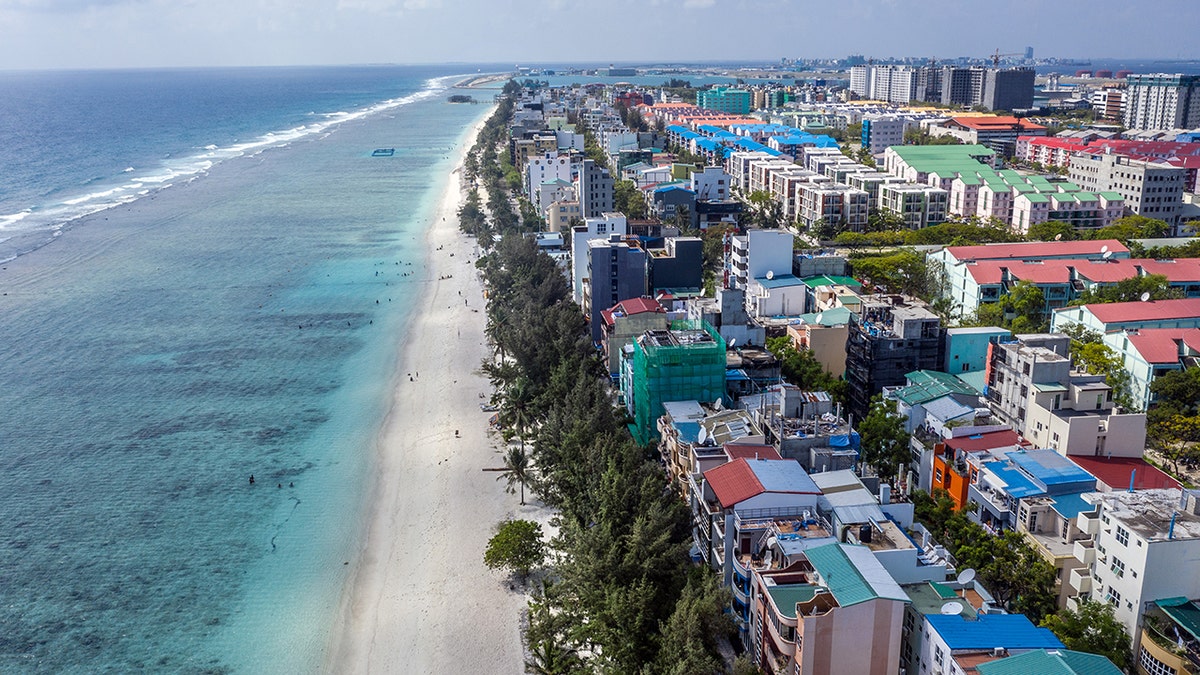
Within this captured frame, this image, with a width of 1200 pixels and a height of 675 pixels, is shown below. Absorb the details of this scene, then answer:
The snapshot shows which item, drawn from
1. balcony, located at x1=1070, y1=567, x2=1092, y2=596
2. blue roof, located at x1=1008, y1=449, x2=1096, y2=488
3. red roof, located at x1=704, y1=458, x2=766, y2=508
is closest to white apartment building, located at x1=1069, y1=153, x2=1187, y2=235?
blue roof, located at x1=1008, y1=449, x2=1096, y2=488

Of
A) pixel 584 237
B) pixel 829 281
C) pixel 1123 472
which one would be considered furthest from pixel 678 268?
pixel 1123 472

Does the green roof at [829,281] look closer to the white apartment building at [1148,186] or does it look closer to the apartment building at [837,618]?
the apartment building at [837,618]

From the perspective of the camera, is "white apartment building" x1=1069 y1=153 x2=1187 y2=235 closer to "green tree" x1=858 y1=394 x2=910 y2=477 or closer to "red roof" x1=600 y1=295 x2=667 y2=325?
"red roof" x1=600 y1=295 x2=667 y2=325

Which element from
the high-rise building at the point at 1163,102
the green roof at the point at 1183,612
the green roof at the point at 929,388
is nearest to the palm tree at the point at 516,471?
the green roof at the point at 929,388

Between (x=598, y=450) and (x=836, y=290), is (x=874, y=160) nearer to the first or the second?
(x=836, y=290)

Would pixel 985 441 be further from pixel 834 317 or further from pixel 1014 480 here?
pixel 834 317

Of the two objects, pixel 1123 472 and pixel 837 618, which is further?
pixel 1123 472
